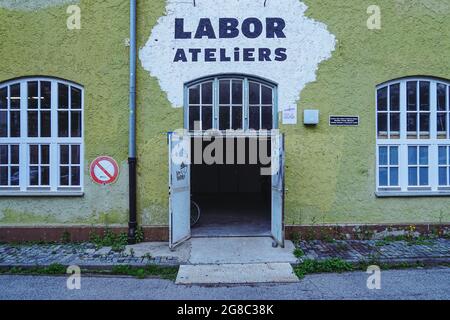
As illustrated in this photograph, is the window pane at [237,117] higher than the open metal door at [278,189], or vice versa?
the window pane at [237,117]

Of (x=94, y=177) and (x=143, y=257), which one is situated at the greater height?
(x=94, y=177)

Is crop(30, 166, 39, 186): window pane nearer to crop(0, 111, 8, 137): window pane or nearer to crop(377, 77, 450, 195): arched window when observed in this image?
crop(0, 111, 8, 137): window pane

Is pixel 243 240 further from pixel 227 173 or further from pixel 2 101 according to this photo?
pixel 227 173

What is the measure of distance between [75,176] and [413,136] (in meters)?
7.40

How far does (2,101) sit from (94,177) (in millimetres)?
2553

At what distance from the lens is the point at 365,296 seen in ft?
17.6

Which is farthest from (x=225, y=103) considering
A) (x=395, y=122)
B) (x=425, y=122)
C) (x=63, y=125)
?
(x=425, y=122)

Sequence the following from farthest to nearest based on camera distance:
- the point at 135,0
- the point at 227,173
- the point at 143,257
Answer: the point at 227,173 < the point at 135,0 < the point at 143,257

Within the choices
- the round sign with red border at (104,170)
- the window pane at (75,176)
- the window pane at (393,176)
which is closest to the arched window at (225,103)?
the round sign with red border at (104,170)

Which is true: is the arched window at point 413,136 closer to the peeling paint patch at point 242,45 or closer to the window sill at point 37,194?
the peeling paint patch at point 242,45

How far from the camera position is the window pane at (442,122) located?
8633 millimetres

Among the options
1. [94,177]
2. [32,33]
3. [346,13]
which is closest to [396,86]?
[346,13]

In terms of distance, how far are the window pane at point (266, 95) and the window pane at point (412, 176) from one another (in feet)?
11.4

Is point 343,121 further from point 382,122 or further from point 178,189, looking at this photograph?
point 178,189
